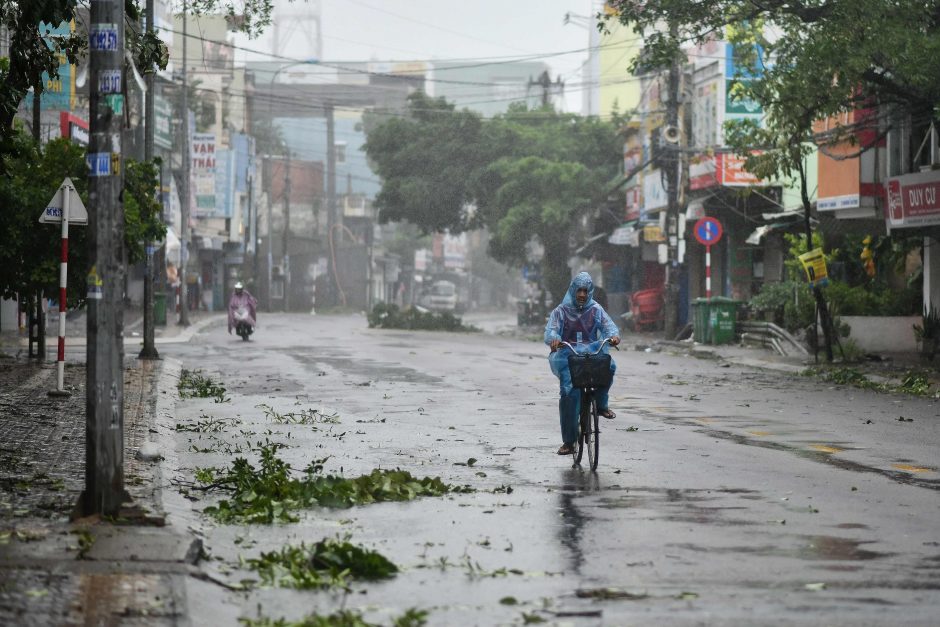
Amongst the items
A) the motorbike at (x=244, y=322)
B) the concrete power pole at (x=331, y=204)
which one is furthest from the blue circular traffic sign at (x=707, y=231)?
the concrete power pole at (x=331, y=204)

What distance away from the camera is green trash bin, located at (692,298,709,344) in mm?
36406

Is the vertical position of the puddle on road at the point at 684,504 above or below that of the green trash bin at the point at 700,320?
below

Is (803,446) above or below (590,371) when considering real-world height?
below

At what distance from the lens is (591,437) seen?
12.0 m

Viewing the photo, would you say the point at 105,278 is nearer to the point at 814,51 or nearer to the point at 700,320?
the point at 814,51

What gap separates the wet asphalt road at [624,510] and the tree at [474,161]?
36308mm

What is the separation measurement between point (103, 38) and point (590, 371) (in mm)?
5364

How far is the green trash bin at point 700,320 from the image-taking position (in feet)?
119

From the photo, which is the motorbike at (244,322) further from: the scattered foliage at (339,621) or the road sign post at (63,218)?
the scattered foliage at (339,621)

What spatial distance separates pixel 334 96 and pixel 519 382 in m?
101

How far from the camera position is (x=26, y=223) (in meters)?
21.5

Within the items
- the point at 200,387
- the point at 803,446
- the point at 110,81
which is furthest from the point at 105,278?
the point at 200,387

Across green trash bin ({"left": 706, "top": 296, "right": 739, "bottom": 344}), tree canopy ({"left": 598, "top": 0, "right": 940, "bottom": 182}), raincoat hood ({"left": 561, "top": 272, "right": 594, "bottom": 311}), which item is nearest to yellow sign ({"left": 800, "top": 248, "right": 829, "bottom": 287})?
tree canopy ({"left": 598, "top": 0, "right": 940, "bottom": 182})

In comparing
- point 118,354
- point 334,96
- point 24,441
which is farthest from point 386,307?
point 334,96
